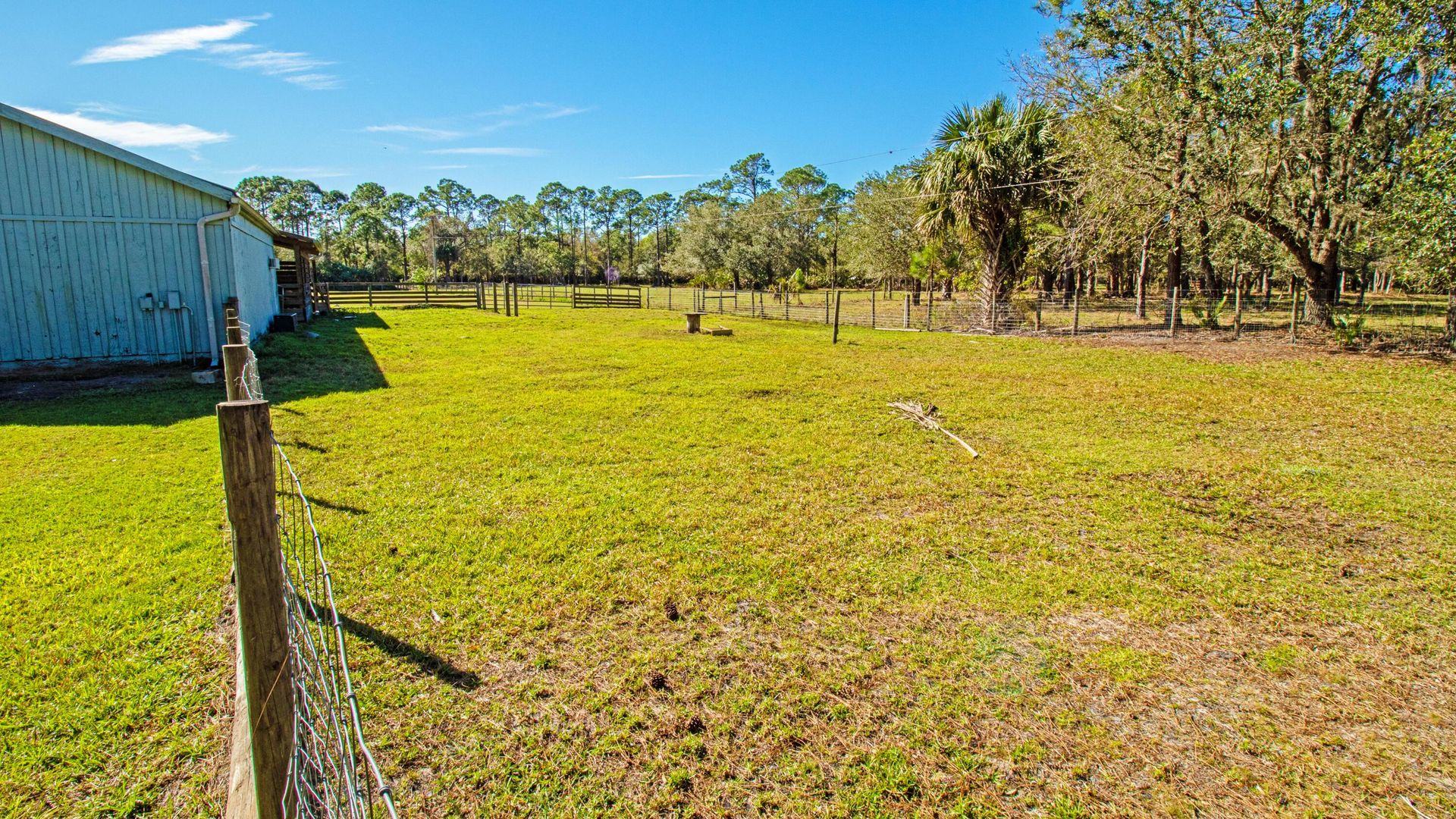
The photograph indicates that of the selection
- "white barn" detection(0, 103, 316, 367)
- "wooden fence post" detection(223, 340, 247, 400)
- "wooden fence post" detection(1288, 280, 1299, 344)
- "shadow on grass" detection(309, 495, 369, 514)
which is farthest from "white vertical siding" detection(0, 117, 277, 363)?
"wooden fence post" detection(1288, 280, 1299, 344)

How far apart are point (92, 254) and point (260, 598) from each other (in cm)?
1277

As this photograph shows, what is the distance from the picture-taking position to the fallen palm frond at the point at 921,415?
7219mm

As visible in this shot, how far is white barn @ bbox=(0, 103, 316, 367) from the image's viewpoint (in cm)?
1009

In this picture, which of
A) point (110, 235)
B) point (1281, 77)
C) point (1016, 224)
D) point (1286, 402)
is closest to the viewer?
point (1286, 402)

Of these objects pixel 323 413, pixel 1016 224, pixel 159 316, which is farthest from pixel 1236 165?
pixel 159 316

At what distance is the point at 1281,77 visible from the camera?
13.1 m

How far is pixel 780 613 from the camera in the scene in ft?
11.6

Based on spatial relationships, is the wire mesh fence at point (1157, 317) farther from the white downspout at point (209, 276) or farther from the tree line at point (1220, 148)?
the white downspout at point (209, 276)

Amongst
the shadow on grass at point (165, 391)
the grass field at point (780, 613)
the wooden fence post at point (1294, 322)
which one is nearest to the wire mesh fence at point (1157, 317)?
the wooden fence post at point (1294, 322)

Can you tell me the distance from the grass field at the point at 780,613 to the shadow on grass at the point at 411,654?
0.05 ft

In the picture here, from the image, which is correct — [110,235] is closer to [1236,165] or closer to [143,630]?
[143,630]

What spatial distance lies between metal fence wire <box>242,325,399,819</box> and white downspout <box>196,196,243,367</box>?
918 cm

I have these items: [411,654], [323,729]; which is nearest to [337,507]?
[411,654]

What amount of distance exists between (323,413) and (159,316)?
5.69m
